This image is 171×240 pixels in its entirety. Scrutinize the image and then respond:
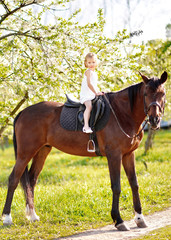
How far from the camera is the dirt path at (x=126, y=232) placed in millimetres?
4980

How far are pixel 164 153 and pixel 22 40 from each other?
30.1ft

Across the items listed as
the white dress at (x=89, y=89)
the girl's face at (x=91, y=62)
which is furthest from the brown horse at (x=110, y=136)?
the girl's face at (x=91, y=62)

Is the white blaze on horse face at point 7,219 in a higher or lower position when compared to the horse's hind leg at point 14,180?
lower

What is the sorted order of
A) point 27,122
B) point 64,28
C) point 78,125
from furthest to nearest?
point 64,28, point 27,122, point 78,125

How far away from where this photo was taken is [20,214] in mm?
6277

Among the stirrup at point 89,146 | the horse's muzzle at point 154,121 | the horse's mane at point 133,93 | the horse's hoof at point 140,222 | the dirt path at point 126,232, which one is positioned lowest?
the dirt path at point 126,232

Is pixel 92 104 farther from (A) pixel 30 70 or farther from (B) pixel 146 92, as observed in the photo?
(A) pixel 30 70

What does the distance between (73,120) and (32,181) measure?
169cm

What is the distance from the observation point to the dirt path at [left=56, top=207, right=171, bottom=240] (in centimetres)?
498

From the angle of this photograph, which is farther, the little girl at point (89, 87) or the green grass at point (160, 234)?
the little girl at point (89, 87)

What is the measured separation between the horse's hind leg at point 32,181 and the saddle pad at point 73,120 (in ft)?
3.26

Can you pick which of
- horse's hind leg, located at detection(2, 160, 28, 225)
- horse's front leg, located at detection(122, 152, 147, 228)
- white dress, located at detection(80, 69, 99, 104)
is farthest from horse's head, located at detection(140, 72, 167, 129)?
horse's hind leg, located at detection(2, 160, 28, 225)

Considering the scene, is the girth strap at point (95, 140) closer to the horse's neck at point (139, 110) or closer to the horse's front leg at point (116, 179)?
the horse's front leg at point (116, 179)

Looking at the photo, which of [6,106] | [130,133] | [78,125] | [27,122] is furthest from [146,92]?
[6,106]
